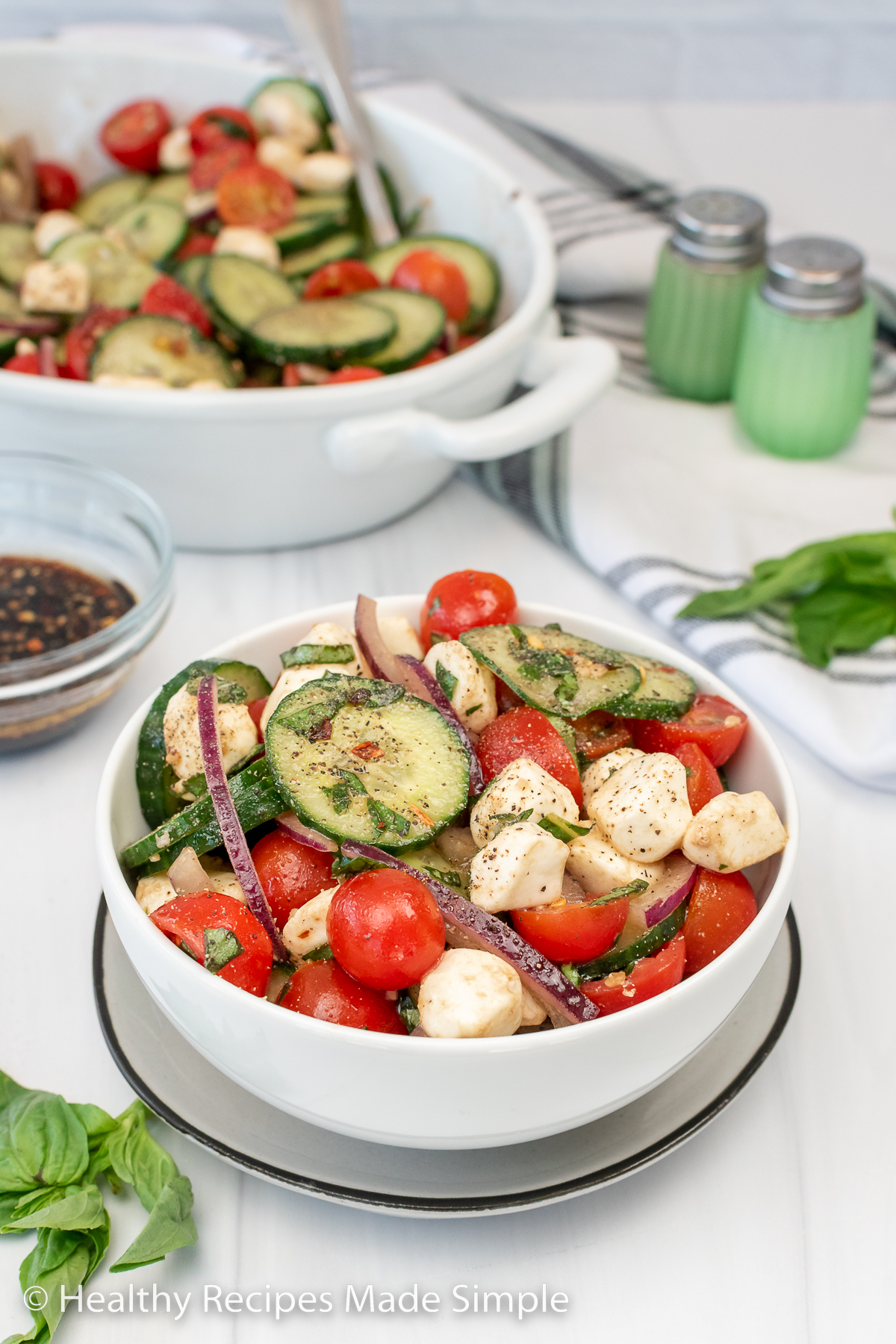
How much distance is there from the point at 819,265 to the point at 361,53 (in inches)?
61.0

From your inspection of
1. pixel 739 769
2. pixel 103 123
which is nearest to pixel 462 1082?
pixel 739 769

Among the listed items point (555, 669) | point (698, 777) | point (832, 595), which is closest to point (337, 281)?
point (832, 595)

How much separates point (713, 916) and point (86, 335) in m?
1.18

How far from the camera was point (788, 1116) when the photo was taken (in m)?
1.04

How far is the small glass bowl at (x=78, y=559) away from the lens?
127cm

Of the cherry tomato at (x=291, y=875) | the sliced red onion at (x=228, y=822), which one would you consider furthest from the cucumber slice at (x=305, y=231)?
the cherry tomato at (x=291, y=875)

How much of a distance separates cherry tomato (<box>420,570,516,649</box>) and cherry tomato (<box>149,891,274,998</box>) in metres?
0.35

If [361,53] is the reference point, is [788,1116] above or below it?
below

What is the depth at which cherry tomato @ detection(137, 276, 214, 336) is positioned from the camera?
1.68m

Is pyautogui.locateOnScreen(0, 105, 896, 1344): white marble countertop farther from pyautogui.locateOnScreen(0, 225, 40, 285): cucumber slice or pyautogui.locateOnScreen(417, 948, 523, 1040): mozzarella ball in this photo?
pyautogui.locateOnScreen(0, 225, 40, 285): cucumber slice

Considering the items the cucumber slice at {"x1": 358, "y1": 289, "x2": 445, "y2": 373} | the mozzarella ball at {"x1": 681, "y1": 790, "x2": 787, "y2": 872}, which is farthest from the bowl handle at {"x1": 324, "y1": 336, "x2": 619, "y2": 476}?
the mozzarella ball at {"x1": 681, "y1": 790, "x2": 787, "y2": 872}

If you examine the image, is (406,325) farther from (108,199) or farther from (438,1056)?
(438,1056)

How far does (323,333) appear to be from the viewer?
5.25 ft

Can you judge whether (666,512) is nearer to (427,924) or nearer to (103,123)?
(427,924)
